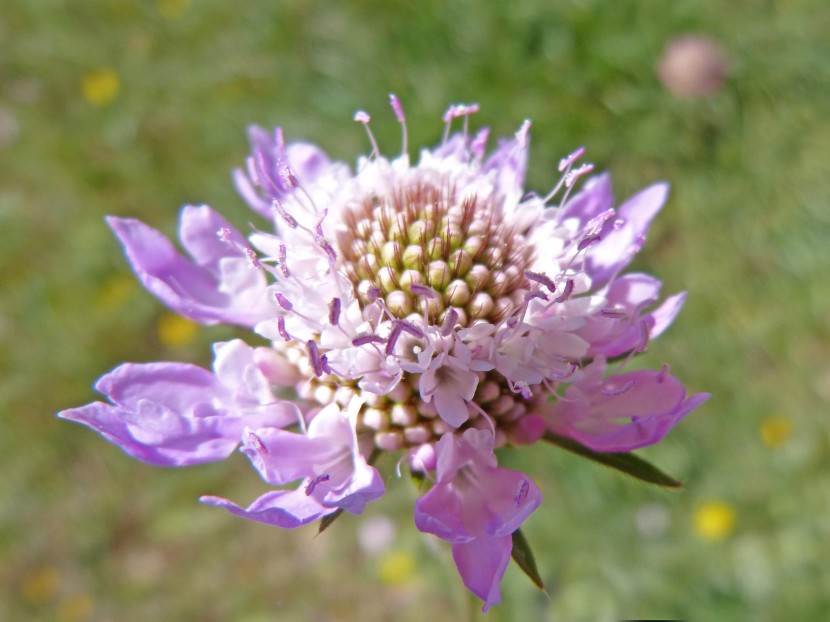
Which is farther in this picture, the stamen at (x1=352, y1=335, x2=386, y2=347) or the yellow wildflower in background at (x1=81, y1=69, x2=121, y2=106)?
the yellow wildflower in background at (x1=81, y1=69, x2=121, y2=106)

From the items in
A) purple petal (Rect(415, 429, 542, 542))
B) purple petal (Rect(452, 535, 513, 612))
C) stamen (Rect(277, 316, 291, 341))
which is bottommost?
purple petal (Rect(452, 535, 513, 612))

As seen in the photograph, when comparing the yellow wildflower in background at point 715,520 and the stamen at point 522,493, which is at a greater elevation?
the stamen at point 522,493

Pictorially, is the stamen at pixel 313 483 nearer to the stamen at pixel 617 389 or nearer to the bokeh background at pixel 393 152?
the stamen at pixel 617 389

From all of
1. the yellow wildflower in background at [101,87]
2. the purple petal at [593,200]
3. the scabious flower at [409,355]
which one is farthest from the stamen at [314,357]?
the yellow wildflower in background at [101,87]

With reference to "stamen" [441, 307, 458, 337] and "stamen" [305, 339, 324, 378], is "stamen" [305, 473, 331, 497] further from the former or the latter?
"stamen" [441, 307, 458, 337]

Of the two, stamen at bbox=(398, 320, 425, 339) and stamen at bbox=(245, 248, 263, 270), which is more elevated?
stamen at bbox=(245, 248, 263, 270)

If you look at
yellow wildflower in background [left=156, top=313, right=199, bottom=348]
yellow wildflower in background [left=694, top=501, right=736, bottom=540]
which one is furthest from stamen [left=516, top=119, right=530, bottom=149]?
yellow wildflower in background [left=156, top=313, right=199, bottom=348]
